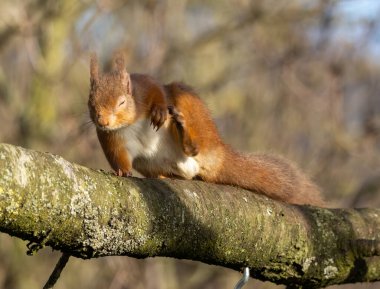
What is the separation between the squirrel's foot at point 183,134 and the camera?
245cm

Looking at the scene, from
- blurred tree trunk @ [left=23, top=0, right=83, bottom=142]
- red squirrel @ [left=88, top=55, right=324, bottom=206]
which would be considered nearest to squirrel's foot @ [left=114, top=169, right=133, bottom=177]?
red squirrel @ [left=88, top=55, right=324, bottom=206]

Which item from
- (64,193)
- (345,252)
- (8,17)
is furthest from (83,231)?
(8,17)

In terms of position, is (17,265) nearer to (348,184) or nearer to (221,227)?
(348,184)

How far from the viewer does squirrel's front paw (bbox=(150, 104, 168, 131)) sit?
2396 mm

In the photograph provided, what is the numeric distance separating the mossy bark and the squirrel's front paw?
53cm

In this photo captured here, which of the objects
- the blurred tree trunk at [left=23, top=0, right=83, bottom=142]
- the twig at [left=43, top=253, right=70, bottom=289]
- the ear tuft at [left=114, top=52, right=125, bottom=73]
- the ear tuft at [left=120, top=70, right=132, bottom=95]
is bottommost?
the twig at [left=43, top=253, right=70, bottom=289]

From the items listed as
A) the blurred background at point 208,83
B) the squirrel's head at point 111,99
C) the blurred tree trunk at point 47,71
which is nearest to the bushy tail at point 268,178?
the squirrel's head at point 111,99

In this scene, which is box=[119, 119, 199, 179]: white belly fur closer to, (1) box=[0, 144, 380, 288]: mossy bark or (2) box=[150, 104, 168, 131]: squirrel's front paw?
(2) box=[150, 104, 168, 131]: squirrel's front paw

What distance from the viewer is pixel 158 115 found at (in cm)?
240

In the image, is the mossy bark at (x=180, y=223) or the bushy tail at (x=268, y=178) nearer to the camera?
the mossy bark at (x=180, y=223)

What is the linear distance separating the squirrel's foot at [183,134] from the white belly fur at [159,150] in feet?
0.08

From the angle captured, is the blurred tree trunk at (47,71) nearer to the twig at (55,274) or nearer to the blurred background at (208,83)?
the blurred background at (208,83)

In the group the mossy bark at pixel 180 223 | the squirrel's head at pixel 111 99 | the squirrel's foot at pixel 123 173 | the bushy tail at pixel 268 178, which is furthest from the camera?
the bushy tail at pixel 268 178

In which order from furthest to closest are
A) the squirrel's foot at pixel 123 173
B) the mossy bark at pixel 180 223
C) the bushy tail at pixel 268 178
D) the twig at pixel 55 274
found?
the bushy tail at pixel 268 178, the squirrel's foot at pixel 123 173, the twig at pixel 55 274, the mossy bark at pixel 180 223
